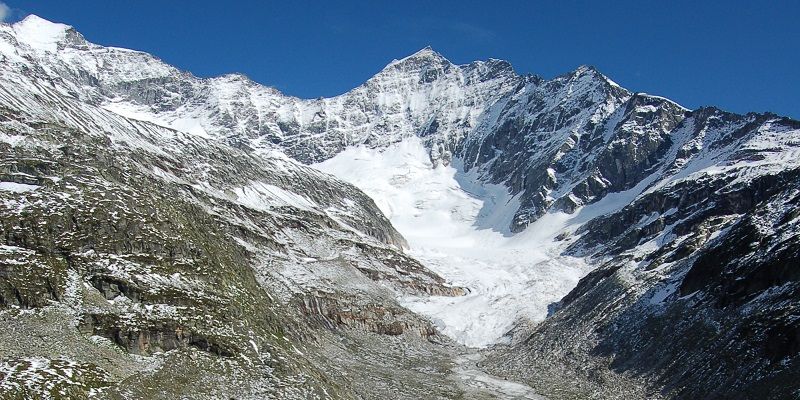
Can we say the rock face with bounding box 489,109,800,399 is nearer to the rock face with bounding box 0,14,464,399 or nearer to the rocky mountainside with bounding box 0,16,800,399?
the rocky mountainside with bounding box 0,16,800,399

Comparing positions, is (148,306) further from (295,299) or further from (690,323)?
(690,323)

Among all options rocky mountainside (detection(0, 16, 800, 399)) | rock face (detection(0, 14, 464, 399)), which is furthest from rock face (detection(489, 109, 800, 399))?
rock face (detection(0, 14, 464, 399))

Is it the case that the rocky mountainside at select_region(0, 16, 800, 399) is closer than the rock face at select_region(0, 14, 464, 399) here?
No

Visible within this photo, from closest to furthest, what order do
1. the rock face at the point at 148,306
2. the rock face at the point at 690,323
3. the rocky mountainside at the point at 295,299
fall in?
the rock face at the point at 148,306 < the rocky mountainside at the point at 295,299 < the rock face at the point at 690,323

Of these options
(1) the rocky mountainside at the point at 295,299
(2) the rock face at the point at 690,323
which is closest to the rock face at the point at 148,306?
(1) the rocky mountainside at the point at 295,299

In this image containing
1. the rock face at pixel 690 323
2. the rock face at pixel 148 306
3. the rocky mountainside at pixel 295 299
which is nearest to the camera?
the rock face at pixel 148 306

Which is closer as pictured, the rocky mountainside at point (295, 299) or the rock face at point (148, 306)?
the rock face at point (148, 306)

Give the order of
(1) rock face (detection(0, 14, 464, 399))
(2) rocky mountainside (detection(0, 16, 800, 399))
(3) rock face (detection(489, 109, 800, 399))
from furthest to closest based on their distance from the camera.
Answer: (3) rock face (detection(489, 109, 800, 399)) < (2) rocky mountainside (detection(0, 16, 800, 399)) < (1) rock face (detection(0, 14, 464, 399))

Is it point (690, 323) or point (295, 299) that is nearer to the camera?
point (690, 323)

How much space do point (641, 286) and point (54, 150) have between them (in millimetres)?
73241

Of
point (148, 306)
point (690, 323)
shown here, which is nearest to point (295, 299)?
point (148, 306)

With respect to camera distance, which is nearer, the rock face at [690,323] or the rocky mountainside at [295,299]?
the rocky mountainside at [295,299]

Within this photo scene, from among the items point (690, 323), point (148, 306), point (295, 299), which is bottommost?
point (148, 306)

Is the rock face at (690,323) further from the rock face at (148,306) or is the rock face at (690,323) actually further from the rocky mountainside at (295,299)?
the rock face at (148,306)
